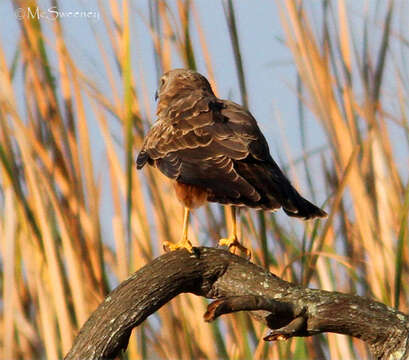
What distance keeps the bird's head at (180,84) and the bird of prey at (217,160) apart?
0.31 m

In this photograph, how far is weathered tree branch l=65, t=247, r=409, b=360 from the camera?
7.26ft

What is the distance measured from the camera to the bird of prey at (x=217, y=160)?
2.56 m

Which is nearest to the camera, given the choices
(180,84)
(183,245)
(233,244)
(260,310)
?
(260,310)

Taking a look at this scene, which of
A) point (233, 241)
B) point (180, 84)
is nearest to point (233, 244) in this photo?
point (233, 241)

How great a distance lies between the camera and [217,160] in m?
2.63

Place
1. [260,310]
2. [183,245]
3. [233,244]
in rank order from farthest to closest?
1. [233,244]
2. [183,245]
3. [260,310]

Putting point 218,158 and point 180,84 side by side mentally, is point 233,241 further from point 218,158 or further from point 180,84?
point 180,84

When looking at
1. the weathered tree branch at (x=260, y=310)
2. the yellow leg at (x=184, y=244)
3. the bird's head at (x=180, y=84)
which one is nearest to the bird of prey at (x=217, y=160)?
the yellow leg at (x=184, y=244)

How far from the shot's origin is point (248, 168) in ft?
8.75

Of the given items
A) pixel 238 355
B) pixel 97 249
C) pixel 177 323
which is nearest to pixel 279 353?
pixel 238 355

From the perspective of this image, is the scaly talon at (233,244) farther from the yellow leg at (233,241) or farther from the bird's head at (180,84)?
the bird's head at (180,84)

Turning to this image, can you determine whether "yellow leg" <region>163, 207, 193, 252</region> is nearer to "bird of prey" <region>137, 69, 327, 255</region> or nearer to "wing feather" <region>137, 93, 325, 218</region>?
"bird of prey" <region>137, 69, 327, 255</region>

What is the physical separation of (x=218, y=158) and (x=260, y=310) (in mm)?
563

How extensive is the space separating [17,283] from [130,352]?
1.73 ft
